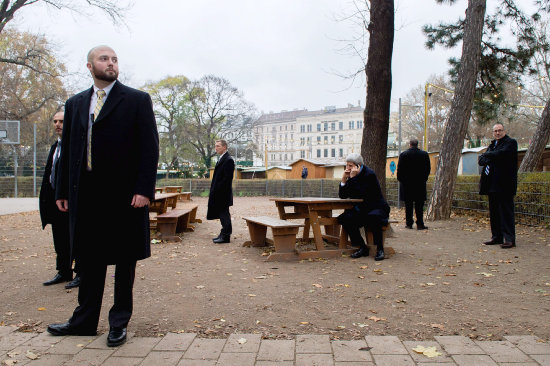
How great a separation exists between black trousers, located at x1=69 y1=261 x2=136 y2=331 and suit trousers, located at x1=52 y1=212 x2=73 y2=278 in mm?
1722

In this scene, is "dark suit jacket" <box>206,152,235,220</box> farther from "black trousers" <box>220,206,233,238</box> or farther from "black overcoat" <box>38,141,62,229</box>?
"black overcoat" <box>38,141,62,229</box>

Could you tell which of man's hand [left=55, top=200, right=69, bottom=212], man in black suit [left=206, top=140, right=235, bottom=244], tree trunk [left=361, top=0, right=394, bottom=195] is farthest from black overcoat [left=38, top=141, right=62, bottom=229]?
tree trunk [left=361, top=0, right=394, bottom=195]

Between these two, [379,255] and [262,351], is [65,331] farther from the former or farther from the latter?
[379,255]

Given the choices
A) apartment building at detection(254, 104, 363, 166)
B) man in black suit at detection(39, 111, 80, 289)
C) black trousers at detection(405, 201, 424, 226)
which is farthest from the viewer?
apartment building at detection(254, 104, 363, 166)

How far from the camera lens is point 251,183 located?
30.6 metres

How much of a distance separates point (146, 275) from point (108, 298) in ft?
3.40

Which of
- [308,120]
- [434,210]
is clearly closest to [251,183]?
[434,210]

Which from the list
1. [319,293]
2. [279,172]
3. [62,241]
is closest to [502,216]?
[319,293]

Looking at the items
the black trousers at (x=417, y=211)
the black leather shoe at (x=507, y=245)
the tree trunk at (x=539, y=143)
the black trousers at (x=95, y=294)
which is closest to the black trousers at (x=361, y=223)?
the black leather shoe at (x=507, y=245)

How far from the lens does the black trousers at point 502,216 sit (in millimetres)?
7078

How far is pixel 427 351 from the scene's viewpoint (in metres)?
2.90

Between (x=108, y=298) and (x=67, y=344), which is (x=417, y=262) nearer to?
(x=108, y=298)

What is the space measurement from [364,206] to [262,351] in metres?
3.79

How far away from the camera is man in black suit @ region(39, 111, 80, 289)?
4.82 m
